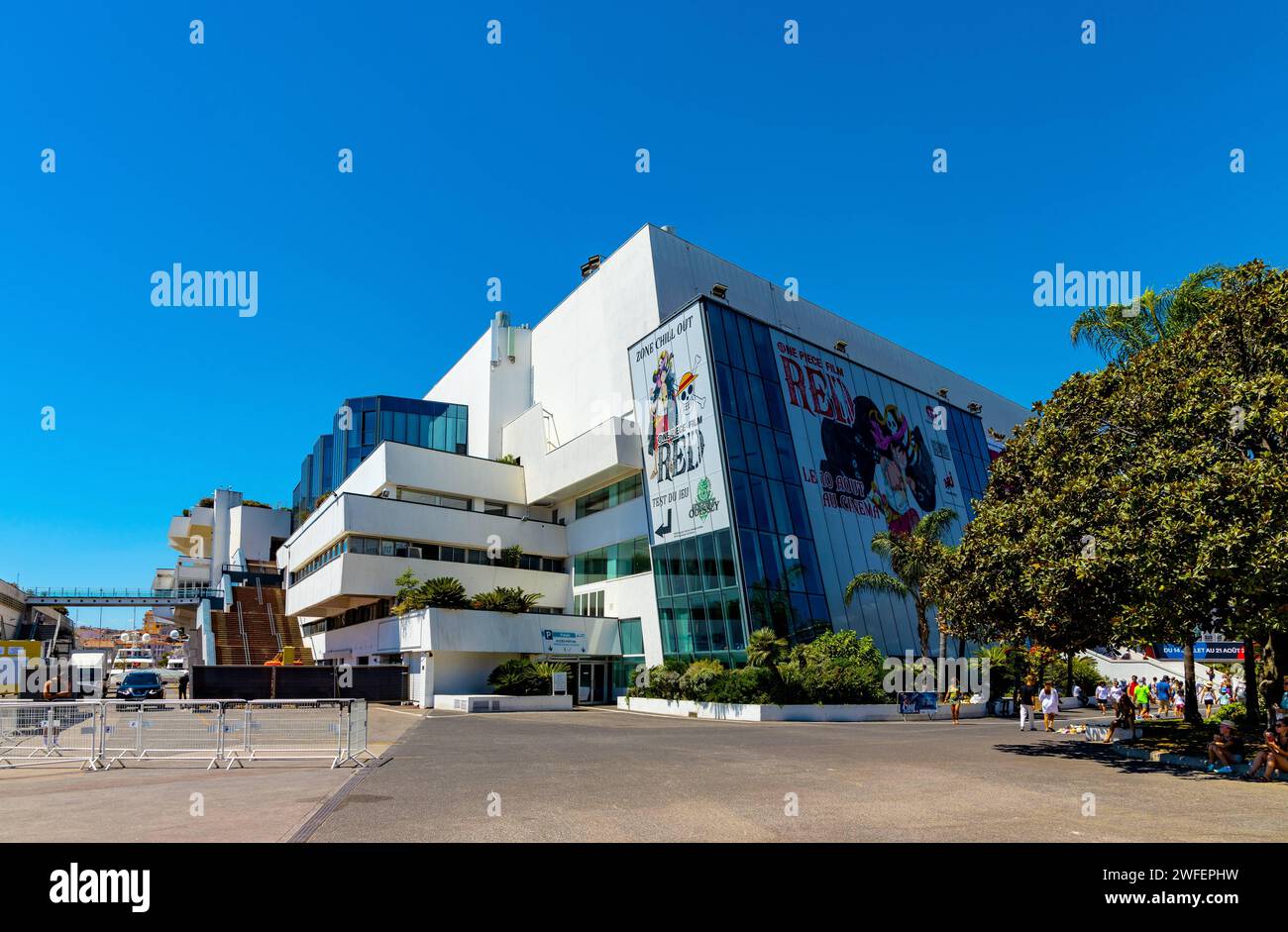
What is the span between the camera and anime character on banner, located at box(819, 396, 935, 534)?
1620 inches

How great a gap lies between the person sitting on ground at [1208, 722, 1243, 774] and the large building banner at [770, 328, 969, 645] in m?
21.8

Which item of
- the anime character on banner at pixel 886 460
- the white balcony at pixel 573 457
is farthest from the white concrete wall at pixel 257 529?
the anime character on banner at pixel 886 460

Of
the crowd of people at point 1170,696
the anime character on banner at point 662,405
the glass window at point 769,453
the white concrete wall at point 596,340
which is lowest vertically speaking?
the crowd of people at point 1170,696

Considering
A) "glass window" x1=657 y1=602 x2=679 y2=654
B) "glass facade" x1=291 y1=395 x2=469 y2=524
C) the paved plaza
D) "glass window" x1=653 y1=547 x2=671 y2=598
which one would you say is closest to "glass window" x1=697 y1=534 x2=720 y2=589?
"glass window" x1=653 y1=547 x2=671 y2=598

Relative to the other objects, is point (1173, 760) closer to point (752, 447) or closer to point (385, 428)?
point (752, 447)

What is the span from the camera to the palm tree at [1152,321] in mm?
23250

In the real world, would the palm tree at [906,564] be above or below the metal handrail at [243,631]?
above

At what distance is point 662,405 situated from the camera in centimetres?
3803

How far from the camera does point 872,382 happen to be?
45750 mm

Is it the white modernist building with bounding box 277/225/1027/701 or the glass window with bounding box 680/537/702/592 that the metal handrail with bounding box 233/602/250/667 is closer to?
the white modernist building with bounding box 277/225/1027/701

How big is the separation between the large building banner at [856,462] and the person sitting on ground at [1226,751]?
21.8 meters

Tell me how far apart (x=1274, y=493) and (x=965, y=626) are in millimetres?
6769

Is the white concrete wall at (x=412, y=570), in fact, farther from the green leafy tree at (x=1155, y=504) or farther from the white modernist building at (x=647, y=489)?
the green leafy tree at (x=1155, y=504)
